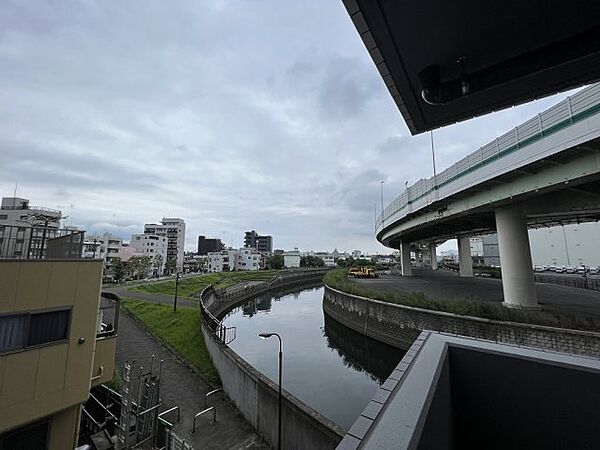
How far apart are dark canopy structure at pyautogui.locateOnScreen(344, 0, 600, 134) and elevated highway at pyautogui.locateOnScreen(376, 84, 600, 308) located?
29.2 feet

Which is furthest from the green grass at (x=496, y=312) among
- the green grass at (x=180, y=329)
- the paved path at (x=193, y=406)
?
the green grass at (x=180, y=329)

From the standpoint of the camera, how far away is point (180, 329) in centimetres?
1962

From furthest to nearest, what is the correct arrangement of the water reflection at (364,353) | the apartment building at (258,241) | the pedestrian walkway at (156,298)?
the apartment building at (258,241)
the pedestrian walkway at (156,298)
the water reflection at (364,353)

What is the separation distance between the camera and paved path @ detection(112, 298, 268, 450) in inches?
332

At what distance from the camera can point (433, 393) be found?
8.46 ft

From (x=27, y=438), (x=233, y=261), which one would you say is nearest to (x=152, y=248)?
(x=233, y=261)

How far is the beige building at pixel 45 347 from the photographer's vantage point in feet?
19.7

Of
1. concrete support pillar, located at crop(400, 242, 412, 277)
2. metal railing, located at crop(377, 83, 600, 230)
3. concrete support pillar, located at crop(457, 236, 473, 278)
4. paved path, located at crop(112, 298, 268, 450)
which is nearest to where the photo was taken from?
paved path, located at crop(112, 298, 268, 450)

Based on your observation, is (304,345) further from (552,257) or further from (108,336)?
(552,257)

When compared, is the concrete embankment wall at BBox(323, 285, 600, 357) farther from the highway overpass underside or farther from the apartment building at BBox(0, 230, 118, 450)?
the apartment building at BBox(0, 230, 118, 450)

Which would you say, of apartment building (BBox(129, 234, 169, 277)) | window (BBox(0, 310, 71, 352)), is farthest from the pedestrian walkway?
apartment building (BBox(129, 234, 169, 277))

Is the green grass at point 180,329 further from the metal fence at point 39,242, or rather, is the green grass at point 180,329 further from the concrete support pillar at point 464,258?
the concrete support pillar at point 464,258

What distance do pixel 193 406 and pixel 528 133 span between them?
16767 mm

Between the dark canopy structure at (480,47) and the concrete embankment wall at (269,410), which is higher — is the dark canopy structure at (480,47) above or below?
above
